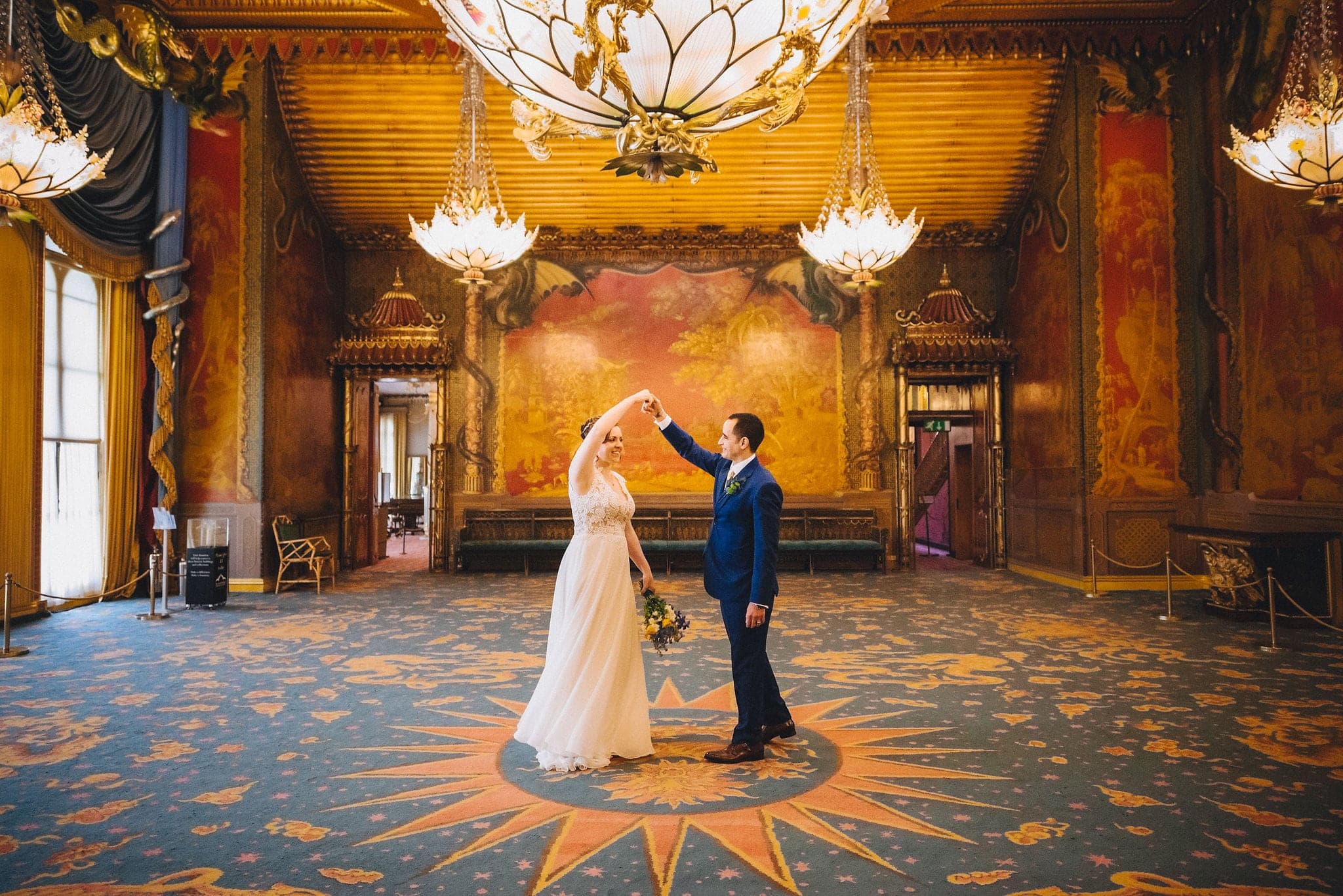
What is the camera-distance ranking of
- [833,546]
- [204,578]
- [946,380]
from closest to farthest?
[204,578]
[833,546]
[946,380]

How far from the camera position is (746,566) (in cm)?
400

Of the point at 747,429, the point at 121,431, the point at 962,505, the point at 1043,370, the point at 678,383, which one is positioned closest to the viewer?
the point at 747,429

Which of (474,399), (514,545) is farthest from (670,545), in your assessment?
(474,399)

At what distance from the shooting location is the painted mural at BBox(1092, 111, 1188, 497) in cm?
1009

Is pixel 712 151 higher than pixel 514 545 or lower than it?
higher

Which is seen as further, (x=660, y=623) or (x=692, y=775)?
(x=660, y=623)

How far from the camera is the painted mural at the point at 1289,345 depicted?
7.71 m

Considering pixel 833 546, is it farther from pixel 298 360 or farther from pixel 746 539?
pixel 746 539

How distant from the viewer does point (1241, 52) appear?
916cm

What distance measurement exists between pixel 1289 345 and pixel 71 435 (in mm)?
12441

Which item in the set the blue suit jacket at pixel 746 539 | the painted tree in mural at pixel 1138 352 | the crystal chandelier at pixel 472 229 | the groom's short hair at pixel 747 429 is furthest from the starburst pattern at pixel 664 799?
the painted tree in mural at pixel 1138 352

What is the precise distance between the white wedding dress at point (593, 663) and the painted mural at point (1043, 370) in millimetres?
8199

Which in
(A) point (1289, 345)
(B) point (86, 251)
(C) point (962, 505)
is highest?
(B) point (86, 251)

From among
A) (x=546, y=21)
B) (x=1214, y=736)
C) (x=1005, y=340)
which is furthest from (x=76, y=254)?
(x=1005, y=340)
